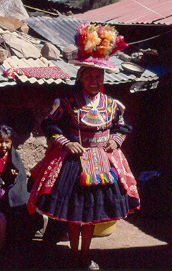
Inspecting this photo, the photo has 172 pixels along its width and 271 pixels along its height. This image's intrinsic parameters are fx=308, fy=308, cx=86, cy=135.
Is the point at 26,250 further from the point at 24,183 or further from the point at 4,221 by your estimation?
the point at 24,183

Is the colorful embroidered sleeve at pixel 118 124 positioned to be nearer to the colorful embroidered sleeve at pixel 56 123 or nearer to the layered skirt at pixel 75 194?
the layered skirt at pixel 75 194

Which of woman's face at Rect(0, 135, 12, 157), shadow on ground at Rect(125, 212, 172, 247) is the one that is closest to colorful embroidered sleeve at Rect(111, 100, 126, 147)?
woman's face at Rect(0, 135, 12, 157)

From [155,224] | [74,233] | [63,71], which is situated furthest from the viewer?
[155,224]

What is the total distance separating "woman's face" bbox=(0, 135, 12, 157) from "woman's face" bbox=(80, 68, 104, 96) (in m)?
1.27

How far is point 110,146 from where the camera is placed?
117 inches

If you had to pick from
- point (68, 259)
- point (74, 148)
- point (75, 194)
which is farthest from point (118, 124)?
point (68, 259)

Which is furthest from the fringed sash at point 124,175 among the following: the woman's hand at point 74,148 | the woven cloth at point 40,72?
the woven cloth at point 40,72

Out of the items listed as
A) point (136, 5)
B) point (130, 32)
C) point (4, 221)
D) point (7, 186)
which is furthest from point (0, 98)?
point (136, 5)

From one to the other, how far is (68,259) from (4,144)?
5.04 feet

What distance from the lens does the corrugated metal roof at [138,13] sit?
22.9ft

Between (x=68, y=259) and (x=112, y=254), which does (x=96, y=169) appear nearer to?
(x=68, y=259)

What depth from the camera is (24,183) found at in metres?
3.78

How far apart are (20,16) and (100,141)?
586cm

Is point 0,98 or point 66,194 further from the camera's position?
point 0,98
